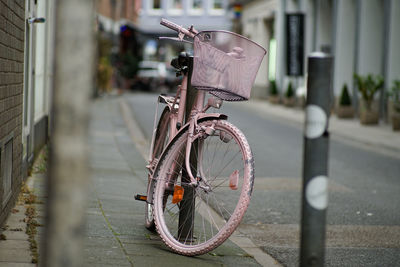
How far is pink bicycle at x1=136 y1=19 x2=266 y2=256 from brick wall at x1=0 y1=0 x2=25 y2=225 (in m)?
1.02

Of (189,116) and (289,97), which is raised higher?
(189,116)

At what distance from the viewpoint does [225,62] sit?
445cm

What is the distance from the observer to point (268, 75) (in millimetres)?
37812

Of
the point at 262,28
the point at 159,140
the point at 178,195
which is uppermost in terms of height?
the point at 262,28

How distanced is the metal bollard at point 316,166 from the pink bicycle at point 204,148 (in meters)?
1.20

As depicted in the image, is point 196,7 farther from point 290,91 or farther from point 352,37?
point 352,37

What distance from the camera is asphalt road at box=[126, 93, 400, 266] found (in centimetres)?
534

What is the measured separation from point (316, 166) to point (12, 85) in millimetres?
3196

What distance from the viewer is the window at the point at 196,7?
65.9m

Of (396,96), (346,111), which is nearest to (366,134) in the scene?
(396,96)

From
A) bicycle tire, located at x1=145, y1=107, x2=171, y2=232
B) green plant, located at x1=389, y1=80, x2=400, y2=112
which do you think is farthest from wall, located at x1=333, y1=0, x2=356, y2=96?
bicycle tire, located at x1=145, y1=107, x2=171, y2=232

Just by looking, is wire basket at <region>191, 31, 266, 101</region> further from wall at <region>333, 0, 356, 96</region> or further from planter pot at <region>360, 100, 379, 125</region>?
wall at <region>333, 0, 356, 96</region>

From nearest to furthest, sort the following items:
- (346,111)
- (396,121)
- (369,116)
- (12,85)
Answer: (12,85)
(396,121)
(369,116)
(346,111)

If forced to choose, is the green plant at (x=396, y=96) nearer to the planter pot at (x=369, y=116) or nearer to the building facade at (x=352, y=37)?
the planter pot at (x=369, y=116)
